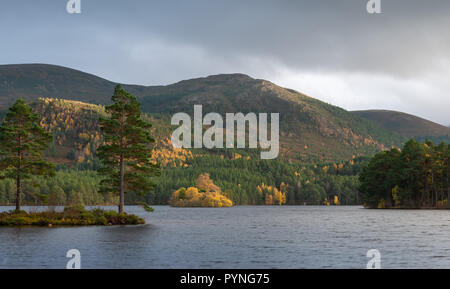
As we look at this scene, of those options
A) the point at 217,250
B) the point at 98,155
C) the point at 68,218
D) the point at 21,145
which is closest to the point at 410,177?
the point at 98,155

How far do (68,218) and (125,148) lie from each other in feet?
46.1

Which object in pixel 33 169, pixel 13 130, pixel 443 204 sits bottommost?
pixel 443 204

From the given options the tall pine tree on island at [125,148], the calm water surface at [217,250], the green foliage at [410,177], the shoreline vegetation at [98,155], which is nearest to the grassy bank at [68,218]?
the shoreline vegetation at [98,155]

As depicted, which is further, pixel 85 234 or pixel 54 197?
pixel 54 197

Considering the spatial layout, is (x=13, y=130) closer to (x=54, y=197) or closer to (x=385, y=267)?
(x=54, y=197)

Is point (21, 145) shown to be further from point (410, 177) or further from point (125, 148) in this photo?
point (410, 177)

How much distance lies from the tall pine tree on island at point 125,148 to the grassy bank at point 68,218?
10.6 feet

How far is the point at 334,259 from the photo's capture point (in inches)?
1747

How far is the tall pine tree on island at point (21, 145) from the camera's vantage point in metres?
77.3

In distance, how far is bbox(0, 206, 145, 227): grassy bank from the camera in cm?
7712
